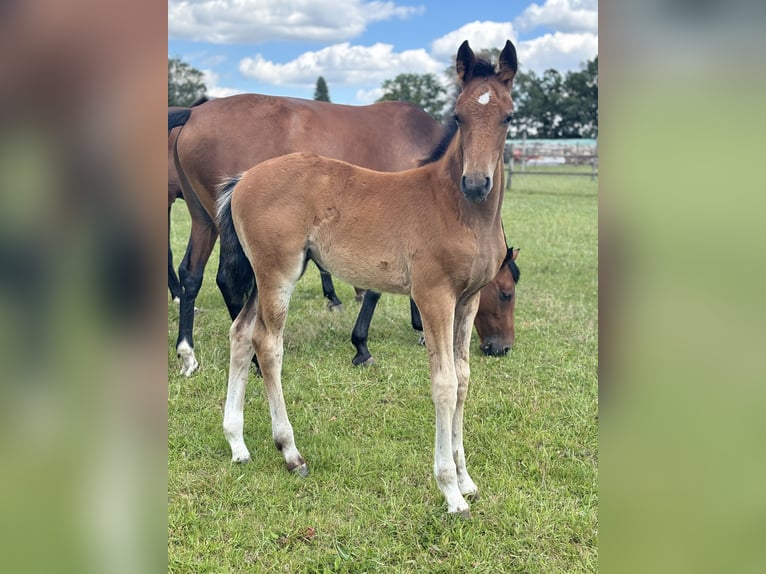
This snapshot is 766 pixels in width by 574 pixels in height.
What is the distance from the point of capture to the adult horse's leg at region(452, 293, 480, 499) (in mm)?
3088

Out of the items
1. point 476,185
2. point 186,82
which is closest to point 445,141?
point 476,185

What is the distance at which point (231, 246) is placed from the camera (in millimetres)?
3711

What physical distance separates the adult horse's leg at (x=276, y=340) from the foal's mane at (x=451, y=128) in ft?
3.10

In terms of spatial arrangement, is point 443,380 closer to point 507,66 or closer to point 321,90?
point 507,66

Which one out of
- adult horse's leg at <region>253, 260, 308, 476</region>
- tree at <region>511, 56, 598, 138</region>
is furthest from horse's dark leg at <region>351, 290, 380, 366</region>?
tree at <region>511, 56, 598, 138</region>

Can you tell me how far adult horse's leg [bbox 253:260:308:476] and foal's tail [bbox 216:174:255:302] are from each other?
0.42 meters
